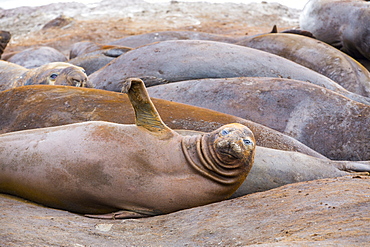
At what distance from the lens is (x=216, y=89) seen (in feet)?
15.8

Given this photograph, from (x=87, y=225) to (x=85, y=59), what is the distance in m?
4.89

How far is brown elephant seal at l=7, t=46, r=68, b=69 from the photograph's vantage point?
28.3 ft

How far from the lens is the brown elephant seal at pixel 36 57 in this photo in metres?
8.62

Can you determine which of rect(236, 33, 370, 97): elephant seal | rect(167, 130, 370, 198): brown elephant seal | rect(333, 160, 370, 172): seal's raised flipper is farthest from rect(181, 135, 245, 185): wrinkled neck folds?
rect(236, 33, 370, 97): elephant seal

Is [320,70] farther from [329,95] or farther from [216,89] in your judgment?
[216,89]

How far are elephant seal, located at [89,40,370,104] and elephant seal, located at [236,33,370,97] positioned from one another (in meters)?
0.64

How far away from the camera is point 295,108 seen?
4.71 metres

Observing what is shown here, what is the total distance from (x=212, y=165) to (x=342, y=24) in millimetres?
5649

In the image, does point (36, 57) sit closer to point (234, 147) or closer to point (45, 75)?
point (45, 75)

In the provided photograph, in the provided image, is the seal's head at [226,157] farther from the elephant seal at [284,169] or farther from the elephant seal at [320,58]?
the elephant seal at [320,58]

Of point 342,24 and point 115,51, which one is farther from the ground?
point 342,24

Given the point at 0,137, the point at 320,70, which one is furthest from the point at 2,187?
the point at 320,70

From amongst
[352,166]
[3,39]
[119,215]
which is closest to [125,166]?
[119,215]

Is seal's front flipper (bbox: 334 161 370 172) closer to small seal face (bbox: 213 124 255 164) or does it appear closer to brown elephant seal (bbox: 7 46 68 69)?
small seal face (bbox: 213 124 255 164)
